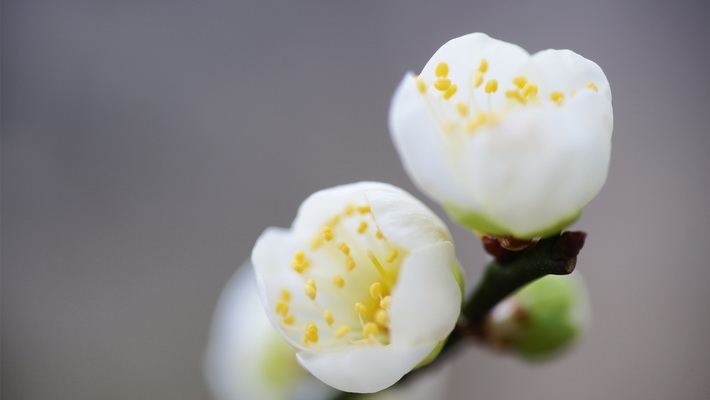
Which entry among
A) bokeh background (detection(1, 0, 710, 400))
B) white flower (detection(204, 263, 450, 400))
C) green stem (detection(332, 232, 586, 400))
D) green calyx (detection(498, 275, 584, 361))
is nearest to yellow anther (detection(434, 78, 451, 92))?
green stem (detection(332, 232, 586, 400))

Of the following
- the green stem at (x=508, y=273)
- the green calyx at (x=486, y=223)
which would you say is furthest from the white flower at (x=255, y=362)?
the green calyx at (x=486, y=223)

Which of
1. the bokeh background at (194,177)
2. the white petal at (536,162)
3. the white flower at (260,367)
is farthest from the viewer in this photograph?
the bokeh background at (194,177)

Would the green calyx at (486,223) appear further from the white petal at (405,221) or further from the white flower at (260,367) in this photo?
the white flower at (260,367)

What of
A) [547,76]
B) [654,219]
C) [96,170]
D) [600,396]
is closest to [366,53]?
[96,170]

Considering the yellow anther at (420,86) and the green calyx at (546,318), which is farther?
the green calyx at (546,318)

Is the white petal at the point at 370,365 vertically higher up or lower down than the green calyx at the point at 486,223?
lower down

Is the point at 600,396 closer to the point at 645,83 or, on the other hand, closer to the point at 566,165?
the point at 645,83
